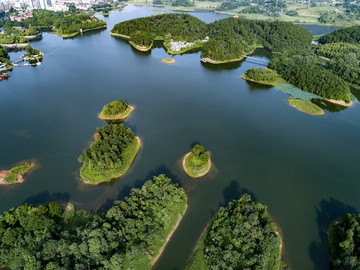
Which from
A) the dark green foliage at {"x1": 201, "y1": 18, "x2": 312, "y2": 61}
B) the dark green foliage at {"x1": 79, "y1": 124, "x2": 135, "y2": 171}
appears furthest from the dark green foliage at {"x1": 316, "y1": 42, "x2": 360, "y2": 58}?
the dark green foliage at {"x1": 79, "y1": 124, "x2": 135, "y2": 171}

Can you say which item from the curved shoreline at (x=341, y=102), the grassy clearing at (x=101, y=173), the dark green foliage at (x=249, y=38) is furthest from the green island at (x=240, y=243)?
the dark green foliage at (x=249, y=38)

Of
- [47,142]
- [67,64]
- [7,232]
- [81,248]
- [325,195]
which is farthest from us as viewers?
[67,64]

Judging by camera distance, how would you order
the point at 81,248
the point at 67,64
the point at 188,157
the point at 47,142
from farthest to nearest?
the point at 67,64
the point at 47,142
the point at 188,157
the point at 81,248

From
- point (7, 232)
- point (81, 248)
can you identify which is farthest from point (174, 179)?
point (7, 232)

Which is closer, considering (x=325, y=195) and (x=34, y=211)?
(x=34, y=211)

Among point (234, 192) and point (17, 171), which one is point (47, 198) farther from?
point (234, 192)

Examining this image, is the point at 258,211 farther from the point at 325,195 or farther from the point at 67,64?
the point at 67,64
